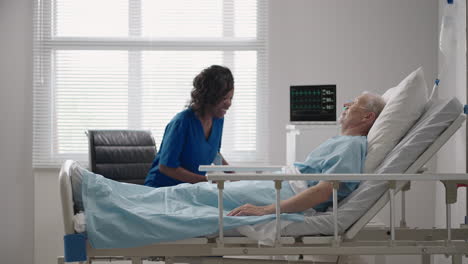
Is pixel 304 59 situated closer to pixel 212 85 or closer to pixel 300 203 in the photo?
pixel 212 85

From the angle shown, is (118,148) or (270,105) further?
(270,105)

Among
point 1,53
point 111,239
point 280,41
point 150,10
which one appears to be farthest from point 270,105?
point 111,239

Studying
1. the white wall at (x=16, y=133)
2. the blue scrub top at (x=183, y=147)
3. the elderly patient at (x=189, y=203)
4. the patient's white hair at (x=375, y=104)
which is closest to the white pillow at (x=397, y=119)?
the elderly patient at (x=189, y=203)

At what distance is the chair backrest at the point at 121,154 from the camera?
11.0 ft

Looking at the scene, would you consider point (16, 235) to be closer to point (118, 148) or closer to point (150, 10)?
point (118, 148)

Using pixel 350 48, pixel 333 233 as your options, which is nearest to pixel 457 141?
pixel 350 48

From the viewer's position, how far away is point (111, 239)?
196 cm

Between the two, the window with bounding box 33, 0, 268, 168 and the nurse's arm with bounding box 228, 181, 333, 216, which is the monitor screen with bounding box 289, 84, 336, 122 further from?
the nurse's arm with bounding box 228, 181, 333, 216

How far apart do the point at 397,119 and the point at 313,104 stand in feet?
4.29

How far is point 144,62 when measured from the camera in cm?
421

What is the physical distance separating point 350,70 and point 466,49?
104cm

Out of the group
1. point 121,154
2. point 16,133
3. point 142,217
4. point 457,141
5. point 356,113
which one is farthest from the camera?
point 16,133

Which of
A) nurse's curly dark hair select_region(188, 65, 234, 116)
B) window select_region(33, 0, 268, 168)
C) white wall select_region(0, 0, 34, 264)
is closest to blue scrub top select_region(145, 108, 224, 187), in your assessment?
nurse's curly dark hair select_region(188, 65, 234, 116)

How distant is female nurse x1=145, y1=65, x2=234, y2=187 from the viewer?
2707mm
